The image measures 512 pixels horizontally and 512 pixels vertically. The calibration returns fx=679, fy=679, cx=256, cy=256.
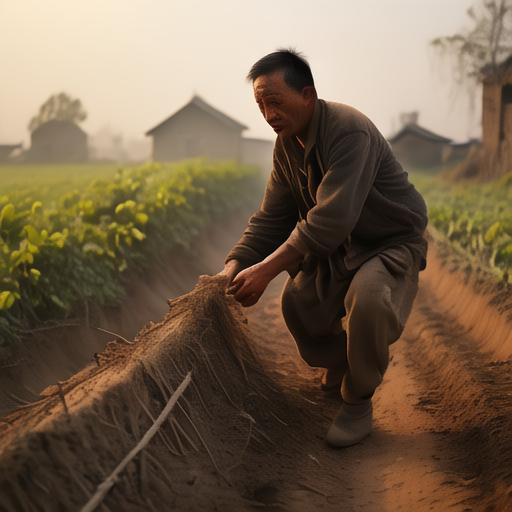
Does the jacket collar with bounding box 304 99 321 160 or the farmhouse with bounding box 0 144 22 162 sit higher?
the jacket collar with bounding box 304 99 321 160

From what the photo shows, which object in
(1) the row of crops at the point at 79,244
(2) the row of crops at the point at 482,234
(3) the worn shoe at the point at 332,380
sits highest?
(1) the row of crops at the point at 79,244

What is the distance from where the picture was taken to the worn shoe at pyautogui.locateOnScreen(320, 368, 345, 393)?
13.4 ft

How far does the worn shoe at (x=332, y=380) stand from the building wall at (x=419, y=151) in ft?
113

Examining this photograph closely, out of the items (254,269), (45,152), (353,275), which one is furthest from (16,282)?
(45,152)

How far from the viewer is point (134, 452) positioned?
2.54 meters

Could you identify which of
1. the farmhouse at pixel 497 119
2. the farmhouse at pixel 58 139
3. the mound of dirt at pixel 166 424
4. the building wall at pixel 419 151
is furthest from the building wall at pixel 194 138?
the mound of dirt at pixel 166 424

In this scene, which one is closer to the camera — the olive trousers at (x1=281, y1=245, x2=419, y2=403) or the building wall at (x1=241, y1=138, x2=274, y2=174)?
the olive trousers at (x1=281, y1=245, x2=419, y2=403)

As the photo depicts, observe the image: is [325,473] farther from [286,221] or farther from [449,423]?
[286,221]

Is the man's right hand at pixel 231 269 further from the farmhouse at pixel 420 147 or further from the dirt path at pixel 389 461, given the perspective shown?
the farmhouse at pixel 420 147

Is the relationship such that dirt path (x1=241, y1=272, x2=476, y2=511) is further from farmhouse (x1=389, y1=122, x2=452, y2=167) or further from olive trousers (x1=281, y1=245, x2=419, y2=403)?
farmhouse (x1=389, y1=122, x2=452, y2=167)

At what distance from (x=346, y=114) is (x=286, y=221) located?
0.84m

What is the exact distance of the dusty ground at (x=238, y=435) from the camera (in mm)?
2363

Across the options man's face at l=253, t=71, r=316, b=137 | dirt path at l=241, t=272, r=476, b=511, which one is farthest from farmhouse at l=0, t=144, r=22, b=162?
man's face at l=253, t=71, r=316, b=137

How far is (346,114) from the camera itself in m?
3.38
